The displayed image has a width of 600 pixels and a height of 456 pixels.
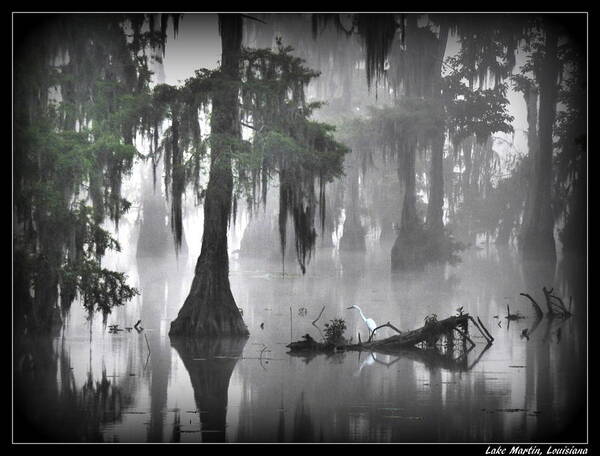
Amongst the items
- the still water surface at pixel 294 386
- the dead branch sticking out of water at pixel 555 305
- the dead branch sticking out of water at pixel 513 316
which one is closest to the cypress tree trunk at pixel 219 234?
the still water surface at pixel 294 386

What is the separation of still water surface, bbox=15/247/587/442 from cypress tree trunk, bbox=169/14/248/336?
22.9 inches

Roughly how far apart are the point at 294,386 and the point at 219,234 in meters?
6.11

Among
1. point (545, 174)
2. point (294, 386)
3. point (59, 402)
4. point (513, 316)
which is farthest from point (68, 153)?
point (545, 174)

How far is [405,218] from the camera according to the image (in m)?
36.7

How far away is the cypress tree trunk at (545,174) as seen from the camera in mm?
38781

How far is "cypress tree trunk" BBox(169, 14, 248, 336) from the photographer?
1698 centimetres

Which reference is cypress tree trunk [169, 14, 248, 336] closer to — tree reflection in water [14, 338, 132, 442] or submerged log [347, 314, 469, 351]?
submerged log [347, 314, 469, 351]

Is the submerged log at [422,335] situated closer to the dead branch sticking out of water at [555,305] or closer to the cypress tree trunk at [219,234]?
the cypress tree trunk at [219,234]

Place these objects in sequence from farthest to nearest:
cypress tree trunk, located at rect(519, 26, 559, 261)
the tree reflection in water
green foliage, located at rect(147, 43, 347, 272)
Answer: cypress tree trunk, located at rect(519, 26, 559, 261), green foliage, located at rect(147, 43, 347, 272), the tree reflection in water

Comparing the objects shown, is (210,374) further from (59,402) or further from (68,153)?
(68,153)

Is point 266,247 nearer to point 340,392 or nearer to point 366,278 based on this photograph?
point 366,278

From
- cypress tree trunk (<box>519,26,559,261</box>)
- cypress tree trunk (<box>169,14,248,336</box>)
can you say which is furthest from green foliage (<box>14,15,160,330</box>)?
cypress tree trunk (<box>519,26,559,261</box>)

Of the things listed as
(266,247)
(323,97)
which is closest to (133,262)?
(266,247)

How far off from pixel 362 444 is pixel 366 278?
A: 908 inches
